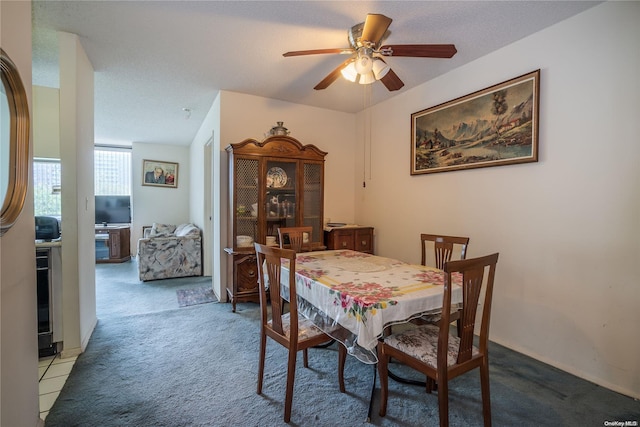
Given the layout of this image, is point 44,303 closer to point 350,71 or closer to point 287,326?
point 287,326

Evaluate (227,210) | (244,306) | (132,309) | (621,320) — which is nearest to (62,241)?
(132,309)

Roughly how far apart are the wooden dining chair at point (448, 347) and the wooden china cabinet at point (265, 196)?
168 cm

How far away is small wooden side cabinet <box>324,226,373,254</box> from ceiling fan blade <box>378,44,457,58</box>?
2120 millimetres

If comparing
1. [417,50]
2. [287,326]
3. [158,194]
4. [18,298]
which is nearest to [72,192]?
[18,298]

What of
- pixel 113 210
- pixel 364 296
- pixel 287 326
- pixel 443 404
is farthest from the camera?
pixel 113 210

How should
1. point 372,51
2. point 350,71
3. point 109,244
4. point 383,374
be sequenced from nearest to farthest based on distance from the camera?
point 383,374
point 372,51
point 350,71
point 109,244

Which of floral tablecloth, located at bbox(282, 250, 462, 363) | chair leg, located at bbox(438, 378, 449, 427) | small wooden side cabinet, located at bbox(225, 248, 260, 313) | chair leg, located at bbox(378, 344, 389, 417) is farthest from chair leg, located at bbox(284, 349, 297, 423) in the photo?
small wooden side cabinet, located at bbox(225, 248, 260, 313)

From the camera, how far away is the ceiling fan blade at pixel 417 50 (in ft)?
5.89

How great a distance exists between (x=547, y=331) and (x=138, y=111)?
5.24 metres

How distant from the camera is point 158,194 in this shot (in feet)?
21.0

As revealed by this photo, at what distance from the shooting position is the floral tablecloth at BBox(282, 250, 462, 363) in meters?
1.34

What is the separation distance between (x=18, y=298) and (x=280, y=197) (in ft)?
7.89

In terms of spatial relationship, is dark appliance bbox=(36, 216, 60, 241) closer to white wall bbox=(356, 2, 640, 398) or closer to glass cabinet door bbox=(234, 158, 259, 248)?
glass cabinet door bbox=(234, 158, 259, 248)

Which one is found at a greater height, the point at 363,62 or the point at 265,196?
the point at 363,62
